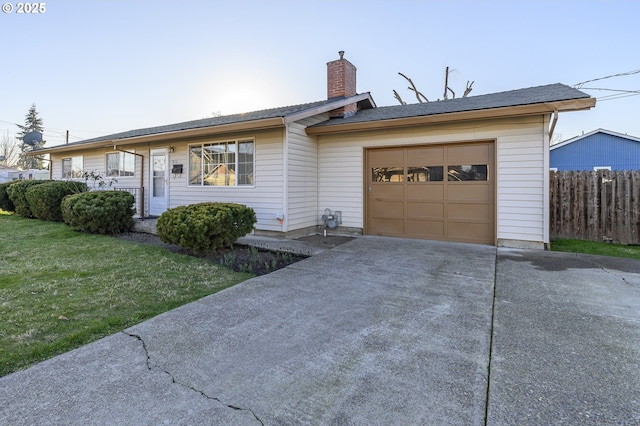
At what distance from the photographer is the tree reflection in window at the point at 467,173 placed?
6.71 metres

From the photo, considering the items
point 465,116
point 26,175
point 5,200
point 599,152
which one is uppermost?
point 599,152

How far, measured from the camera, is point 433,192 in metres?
7.15

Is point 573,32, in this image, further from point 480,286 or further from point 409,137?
point 480,286

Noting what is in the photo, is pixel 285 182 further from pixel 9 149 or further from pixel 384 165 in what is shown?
pixel 9 149

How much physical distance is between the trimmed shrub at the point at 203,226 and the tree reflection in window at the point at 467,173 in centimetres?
450

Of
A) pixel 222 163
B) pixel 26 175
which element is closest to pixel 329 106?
pixel 222 163

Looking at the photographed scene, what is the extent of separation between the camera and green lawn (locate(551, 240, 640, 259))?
19.6 feet

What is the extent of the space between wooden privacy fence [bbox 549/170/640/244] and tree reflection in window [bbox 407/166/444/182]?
2.94m

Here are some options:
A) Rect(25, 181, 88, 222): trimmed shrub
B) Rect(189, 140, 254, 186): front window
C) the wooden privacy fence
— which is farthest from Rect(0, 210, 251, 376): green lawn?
the wooden privacy fence

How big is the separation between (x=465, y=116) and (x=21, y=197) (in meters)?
13.2

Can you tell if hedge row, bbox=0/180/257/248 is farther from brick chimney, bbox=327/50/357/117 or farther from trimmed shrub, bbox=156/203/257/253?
brick chimney, bbox=327/50/357/117

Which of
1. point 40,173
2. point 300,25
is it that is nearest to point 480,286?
point 300,25

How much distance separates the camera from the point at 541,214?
6117 mm
